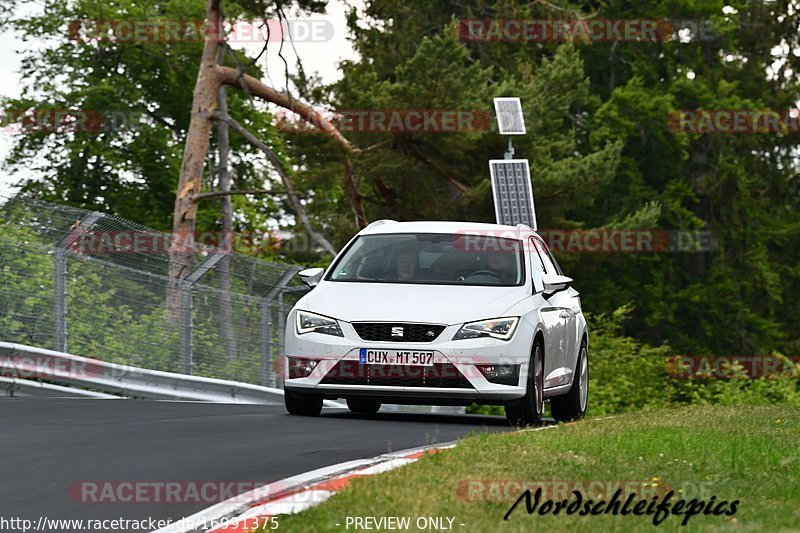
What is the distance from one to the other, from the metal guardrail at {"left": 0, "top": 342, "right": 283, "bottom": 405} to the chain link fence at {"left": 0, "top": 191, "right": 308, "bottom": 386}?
563mm

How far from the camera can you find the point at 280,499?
779 centimetres

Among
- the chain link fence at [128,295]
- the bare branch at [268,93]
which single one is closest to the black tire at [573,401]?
the chain link fence at [128,295]

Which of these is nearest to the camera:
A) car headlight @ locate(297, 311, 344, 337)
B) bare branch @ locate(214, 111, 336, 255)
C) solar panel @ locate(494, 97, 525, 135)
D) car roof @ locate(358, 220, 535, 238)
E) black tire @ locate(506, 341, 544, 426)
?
car headlight @ locate(297, 311, 344, 337)

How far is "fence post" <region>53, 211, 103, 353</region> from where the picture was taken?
18.3 metres

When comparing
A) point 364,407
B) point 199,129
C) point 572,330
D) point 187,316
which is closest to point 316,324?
point 572,330

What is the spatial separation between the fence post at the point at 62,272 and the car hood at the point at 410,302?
17.2ft

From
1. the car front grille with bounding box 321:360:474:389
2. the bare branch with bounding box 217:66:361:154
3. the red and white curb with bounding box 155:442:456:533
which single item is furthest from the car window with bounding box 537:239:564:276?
the bare branch with bounding box 217:66:361:154

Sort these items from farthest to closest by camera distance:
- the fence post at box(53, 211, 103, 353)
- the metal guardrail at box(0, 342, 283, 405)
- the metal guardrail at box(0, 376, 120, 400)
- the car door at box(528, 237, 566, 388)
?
the fence post at box(53, 211, 103, 353)
the metal guardrail at box(0, 342, 283, 405)
the metal guardrail at box(0, 376, 120, 400)
the car door at box(528, 237, 566, 388)

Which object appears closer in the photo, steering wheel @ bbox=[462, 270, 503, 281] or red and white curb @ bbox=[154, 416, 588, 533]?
red and white curb @ bbox=[154, 416, 588, 533]

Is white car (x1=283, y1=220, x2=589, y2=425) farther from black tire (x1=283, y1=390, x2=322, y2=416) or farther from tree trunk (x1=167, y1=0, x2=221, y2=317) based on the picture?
tree trunk (x1=167, y1=0, x2=221, y2=317)

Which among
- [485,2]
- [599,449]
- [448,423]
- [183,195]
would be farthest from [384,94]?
[599,449]

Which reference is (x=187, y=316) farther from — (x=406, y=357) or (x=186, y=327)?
(x=406, y=357)

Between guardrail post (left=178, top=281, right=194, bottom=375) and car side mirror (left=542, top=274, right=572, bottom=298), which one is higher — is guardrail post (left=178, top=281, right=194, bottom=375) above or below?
below

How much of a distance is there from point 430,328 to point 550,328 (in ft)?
4.90
